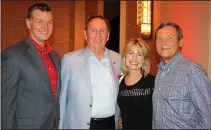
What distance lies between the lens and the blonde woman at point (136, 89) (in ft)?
6.32

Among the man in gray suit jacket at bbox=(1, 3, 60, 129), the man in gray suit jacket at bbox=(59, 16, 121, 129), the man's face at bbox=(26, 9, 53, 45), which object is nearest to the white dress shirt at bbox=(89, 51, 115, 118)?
the man in gray suit jacket at bbox=(59, 16, 121, 129)

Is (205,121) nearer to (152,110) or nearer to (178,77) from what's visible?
(178,77)

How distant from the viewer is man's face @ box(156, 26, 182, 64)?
5.92 ft

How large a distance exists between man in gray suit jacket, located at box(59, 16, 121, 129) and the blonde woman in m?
0.10

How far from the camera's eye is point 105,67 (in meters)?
2.14

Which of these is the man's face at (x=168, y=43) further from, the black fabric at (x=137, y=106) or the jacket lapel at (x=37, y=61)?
the jacket lapel at (x=37, y=61)

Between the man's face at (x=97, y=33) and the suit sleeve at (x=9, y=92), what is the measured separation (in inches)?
26.0

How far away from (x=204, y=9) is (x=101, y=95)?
1.35 m

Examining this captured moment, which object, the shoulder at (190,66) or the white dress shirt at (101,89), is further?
the white dress shirt at (101,89)

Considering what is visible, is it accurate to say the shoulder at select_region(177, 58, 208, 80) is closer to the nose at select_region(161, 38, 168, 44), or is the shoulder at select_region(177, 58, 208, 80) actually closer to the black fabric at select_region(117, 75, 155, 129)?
the nose at select_region(161, 38, 168, 44)

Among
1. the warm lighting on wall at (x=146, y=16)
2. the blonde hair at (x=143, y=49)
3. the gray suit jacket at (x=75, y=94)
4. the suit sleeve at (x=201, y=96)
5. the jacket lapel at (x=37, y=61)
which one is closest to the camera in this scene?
the suit sleeve at (x=201, y=96)

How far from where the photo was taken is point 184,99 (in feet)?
5.34

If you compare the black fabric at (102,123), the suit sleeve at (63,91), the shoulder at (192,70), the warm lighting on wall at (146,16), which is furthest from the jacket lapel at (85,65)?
the warm lighting on wall at (146,16)

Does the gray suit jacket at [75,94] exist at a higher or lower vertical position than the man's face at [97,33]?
lower
